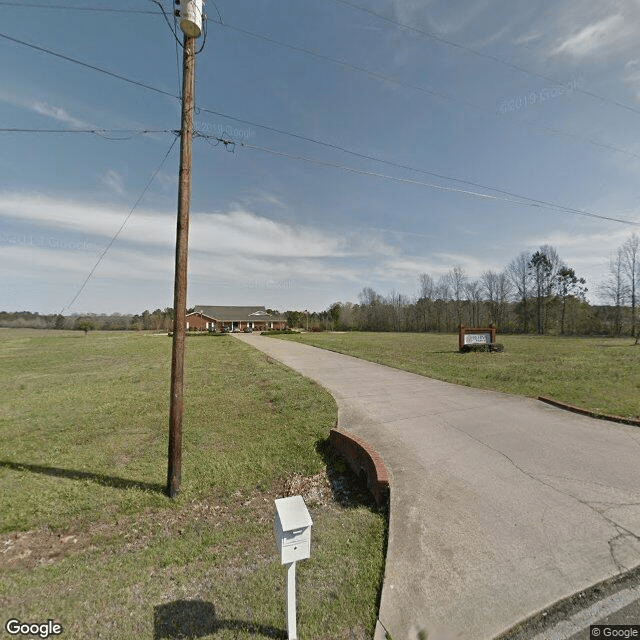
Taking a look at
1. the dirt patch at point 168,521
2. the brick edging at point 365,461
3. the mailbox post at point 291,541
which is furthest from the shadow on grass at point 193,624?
the brick edging at point 365,461

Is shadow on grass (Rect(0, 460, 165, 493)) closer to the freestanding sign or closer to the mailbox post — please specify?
the mailbox post

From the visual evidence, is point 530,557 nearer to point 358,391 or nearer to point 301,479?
point 301,479

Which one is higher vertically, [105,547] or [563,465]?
[563,465]

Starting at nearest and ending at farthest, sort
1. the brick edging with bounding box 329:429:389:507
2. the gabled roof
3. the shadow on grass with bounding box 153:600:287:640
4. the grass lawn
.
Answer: the shadow on grass with bounding box 153:600:287:640 < the grass lawn < the brick edging with bounding box 329:429:389:507 < the gabled roof

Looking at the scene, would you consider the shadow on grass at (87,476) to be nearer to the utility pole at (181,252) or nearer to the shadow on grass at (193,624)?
the utility pole at (181,252)

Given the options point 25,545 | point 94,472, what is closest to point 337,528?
point 25,545

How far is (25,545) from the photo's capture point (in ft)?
10.8

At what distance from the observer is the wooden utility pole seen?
4.19 metres

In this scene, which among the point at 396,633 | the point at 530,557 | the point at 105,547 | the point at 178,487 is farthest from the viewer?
the point at 178,487

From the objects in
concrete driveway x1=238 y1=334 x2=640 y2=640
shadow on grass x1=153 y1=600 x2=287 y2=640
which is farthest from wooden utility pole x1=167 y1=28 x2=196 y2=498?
concrete driveway x1=238 y1=334 x2=640 y2=640

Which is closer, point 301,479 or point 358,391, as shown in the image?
point 301,479

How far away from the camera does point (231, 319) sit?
61469mm

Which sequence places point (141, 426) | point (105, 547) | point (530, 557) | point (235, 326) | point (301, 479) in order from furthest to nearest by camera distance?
point (235, 326) < point (141, 426) < point (301, 479) < point (105, 547) < point (530, 557)

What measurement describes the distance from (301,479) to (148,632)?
2515mm
